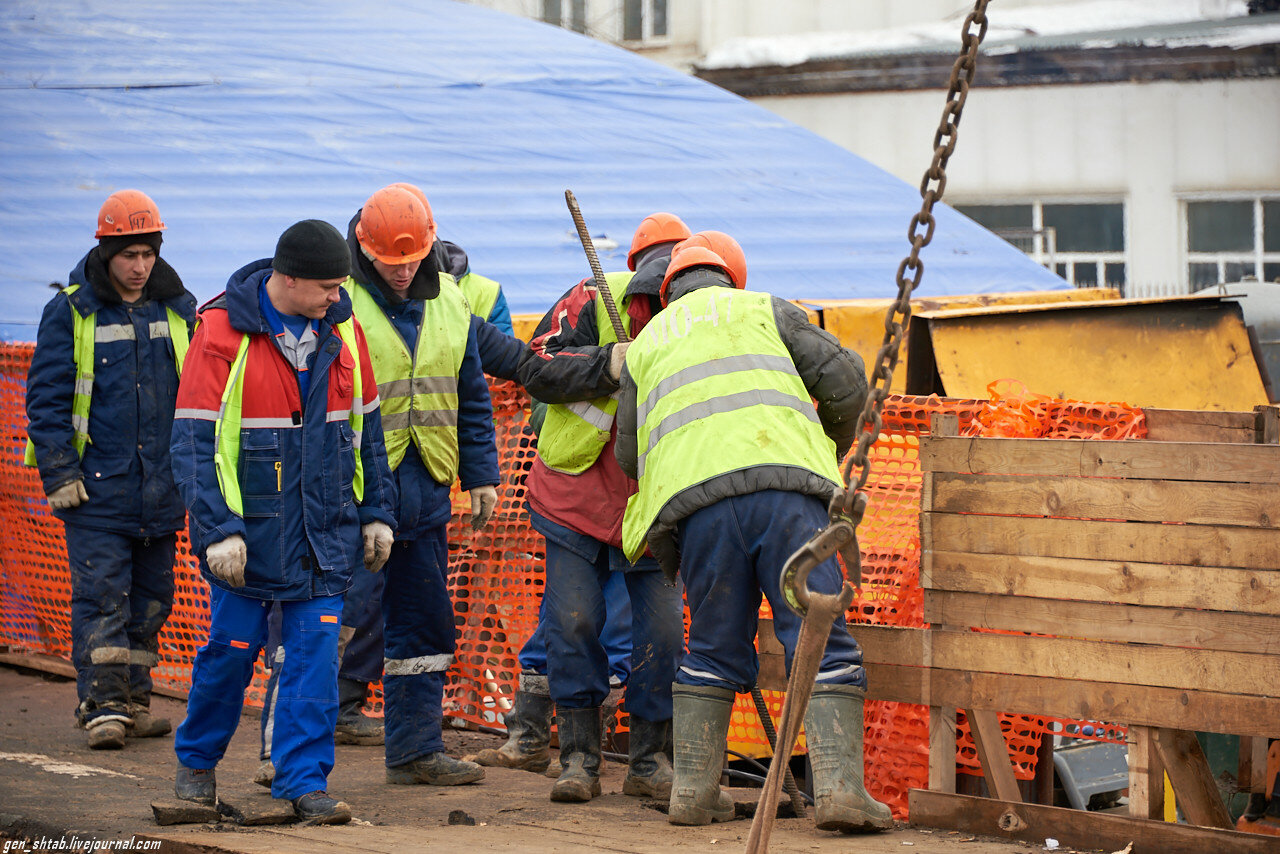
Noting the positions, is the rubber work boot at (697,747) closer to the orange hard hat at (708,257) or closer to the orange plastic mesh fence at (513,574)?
the orange plastic mesh fence at (513,574)

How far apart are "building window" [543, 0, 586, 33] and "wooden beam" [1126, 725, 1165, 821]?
20.8 m

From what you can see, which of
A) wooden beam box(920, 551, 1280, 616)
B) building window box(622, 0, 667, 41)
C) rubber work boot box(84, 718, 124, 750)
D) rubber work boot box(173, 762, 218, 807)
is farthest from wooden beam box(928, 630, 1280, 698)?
building window box(622, 0, 667, 41)

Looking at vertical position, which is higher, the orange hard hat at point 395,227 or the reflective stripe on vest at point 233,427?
the orange hard hat at point 395,227

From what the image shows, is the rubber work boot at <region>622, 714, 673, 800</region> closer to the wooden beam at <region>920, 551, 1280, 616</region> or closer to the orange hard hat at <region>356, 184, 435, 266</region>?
the wooden beam at <region>920, 551, 1280, 616</region>

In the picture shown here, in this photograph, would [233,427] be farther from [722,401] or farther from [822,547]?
[822,547]

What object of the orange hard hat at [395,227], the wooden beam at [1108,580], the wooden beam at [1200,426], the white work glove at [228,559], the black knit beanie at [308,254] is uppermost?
the orange hard hat at [395,227]

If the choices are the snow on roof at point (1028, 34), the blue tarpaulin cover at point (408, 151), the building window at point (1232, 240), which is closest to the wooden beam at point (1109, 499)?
the blue tarpaulin cover at point (408, 151)

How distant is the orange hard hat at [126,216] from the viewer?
5.73 m

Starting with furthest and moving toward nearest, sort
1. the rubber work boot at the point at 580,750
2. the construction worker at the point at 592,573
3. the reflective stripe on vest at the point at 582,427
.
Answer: the reflective stripe on vest at the point at 582,427, the construction worker at the point at 592,573, the rubber work boot at the point at 580,750

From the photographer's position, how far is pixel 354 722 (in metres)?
5.92

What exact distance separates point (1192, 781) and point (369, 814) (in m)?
2.61

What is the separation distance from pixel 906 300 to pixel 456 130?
28.5 ft

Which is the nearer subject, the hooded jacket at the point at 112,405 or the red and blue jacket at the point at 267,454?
the red and blue jacket at the point at 267,454

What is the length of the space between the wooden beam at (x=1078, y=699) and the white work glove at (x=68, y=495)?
10.8 ft
